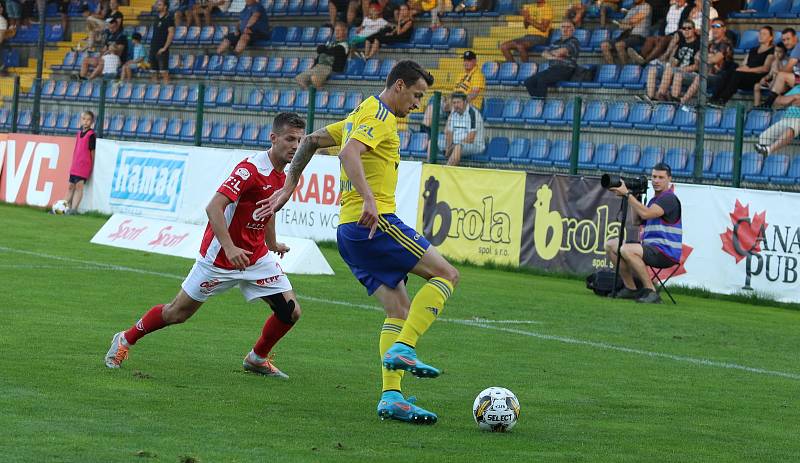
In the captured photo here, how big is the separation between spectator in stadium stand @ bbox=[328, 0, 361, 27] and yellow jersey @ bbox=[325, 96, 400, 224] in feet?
71.6

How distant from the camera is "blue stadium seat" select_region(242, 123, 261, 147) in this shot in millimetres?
26078

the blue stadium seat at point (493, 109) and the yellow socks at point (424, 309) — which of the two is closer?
the yellow socks at point (424, 309)

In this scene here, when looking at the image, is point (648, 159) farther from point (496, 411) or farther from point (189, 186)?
point (496, 411)

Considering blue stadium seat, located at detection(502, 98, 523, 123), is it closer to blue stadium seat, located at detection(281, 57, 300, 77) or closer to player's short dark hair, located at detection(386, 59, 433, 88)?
blue stadium seat, located at detection(281, 57, 300, 77)

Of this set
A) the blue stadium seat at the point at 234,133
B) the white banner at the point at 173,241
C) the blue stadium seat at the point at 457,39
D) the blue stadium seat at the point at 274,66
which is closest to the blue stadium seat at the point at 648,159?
the white banner at the point at 173,241

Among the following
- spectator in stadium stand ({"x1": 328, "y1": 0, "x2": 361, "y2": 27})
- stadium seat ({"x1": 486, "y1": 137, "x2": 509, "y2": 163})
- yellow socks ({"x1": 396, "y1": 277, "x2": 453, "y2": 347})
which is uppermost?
spectator in stadium stand ({"x1": 328, "y1": 0, "x2": 361, "y2": 27})

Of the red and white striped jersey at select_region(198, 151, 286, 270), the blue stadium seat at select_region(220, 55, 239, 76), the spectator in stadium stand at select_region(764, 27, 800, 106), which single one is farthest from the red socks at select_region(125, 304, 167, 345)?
the blue stadium seat at select_region(220, 55, 239, 76)

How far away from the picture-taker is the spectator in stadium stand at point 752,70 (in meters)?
20.3

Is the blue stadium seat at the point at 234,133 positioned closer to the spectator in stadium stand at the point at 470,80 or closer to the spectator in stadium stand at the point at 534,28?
the spectator in stadium stand at the point at 470,80

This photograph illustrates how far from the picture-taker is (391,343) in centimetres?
756

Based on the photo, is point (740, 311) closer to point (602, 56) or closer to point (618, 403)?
point (618, 403)

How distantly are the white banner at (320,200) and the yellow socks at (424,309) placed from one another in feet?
44.2

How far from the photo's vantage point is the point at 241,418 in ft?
23.5

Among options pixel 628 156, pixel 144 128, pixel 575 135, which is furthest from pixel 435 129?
pixel 144 128
